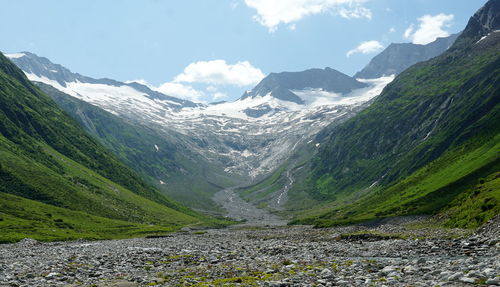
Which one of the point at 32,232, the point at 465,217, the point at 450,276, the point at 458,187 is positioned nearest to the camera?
the point at 450,276

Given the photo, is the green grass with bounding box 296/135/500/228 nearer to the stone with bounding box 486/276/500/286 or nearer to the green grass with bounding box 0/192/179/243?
the stone with bounding box 486/276/500/286

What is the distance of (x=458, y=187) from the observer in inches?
4272

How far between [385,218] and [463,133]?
102855mm

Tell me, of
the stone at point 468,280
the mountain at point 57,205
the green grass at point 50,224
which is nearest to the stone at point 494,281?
the stone at point 468,280

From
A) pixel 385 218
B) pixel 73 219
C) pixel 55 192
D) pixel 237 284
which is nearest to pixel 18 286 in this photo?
pixel 237 284

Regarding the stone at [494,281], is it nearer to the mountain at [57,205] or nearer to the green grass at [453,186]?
the green grass at [453,186]

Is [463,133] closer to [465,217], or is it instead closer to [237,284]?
[465,217]

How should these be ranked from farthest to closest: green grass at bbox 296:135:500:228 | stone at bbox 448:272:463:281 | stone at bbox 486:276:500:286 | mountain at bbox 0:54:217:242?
mountain at bbox 0:54:217:242 → green grass at bbox 296:135:500:228 → stone at bbox 448:272:463:281 → stone at bbox 486:276:500:286

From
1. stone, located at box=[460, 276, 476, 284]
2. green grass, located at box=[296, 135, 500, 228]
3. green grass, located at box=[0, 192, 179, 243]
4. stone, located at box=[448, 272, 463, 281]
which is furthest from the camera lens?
green grass, located at box=[0, 192, 179, 243]

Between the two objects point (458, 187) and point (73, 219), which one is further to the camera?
point (73, 219)

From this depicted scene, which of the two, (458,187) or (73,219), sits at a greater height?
(458,187)

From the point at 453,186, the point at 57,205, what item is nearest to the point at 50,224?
the point at 57,205

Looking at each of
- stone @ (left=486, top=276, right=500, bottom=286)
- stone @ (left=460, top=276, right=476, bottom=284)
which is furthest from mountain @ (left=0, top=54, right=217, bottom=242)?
stone @ (left=486, top=276, right=500, bottom=286)

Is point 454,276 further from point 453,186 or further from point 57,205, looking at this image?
point 57,205
